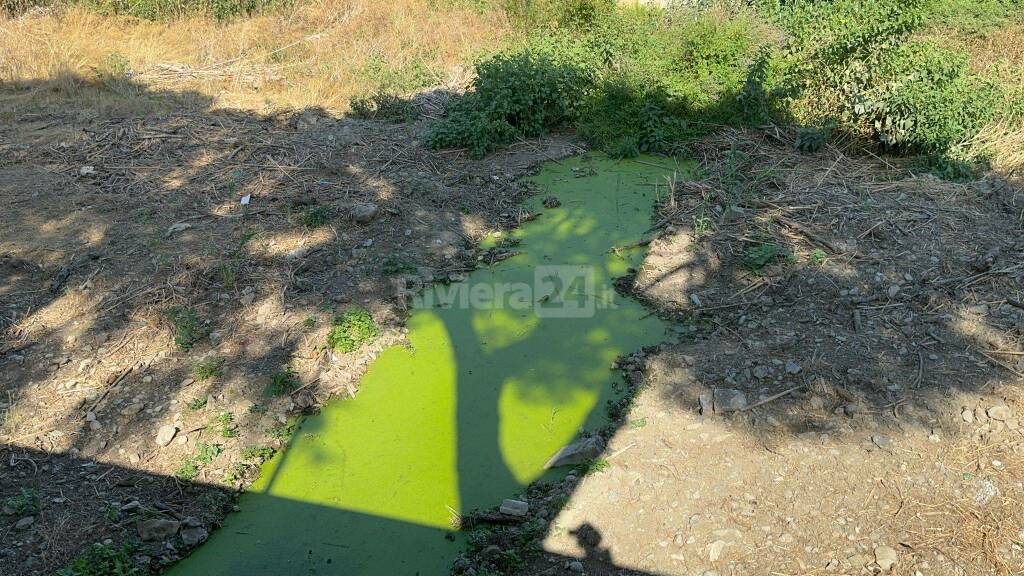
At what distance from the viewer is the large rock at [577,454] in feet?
13.1

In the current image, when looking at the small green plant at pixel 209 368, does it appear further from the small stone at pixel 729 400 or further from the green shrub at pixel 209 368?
the small stone at pixel 729 400

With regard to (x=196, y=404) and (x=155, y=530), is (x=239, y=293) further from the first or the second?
(x=155, y=530)

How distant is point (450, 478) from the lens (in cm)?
398

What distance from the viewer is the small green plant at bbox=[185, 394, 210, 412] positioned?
433 centimetres

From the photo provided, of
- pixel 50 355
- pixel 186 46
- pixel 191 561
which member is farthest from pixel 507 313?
pixel 186 46

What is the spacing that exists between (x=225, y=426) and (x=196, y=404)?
0.25 meters

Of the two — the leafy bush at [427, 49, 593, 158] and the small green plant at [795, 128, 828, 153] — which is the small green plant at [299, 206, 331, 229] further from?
the small green plant at [795, 128, 828, 153]

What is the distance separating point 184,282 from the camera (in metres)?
5.21

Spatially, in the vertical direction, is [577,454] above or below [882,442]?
below

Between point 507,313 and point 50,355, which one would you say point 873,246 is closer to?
point 507,313

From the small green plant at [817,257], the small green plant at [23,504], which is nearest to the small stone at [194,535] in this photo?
Answer: the small green plant at [23,504]

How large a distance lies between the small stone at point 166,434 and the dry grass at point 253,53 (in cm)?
506

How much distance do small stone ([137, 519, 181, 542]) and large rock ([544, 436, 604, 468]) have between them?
6.05 ft

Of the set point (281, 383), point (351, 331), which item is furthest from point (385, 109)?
point (281, 383)
